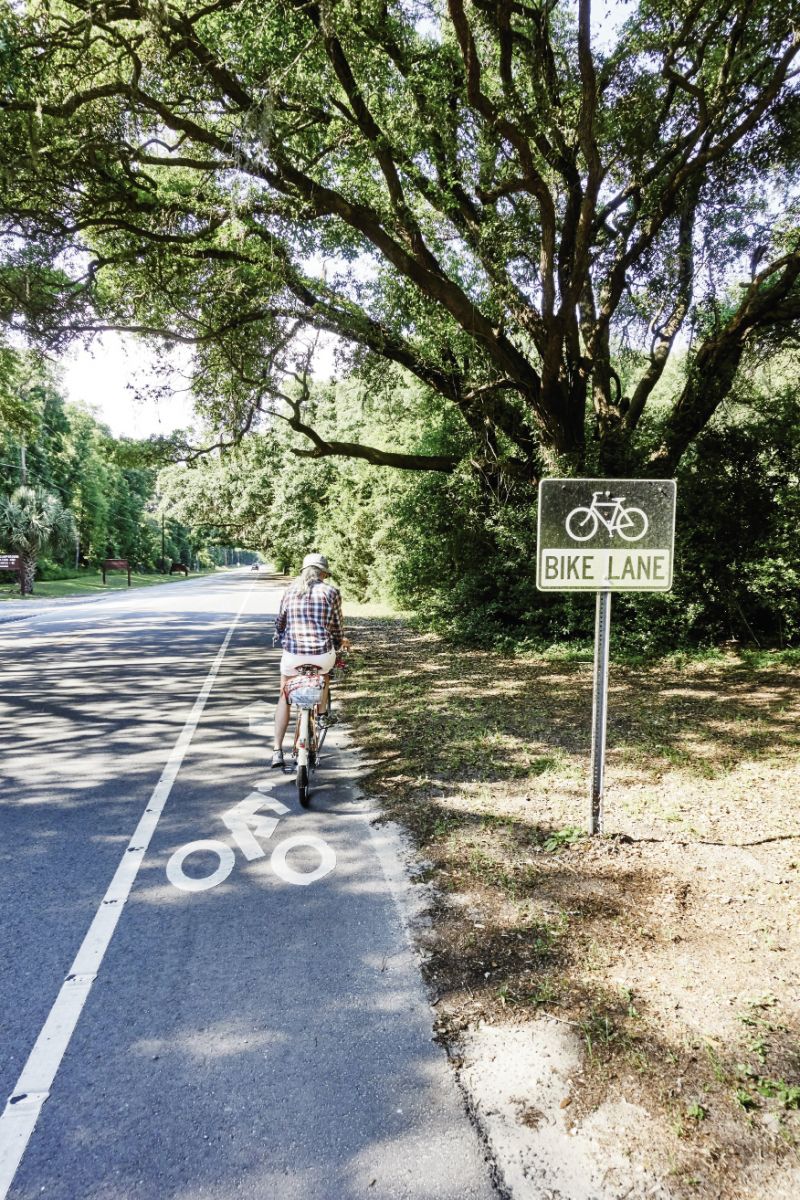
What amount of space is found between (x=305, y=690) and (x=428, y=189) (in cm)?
938

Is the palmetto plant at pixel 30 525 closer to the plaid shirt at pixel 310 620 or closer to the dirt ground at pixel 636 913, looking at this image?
the dirt ground at pixel 636 913

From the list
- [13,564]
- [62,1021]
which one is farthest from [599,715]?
[13,564]

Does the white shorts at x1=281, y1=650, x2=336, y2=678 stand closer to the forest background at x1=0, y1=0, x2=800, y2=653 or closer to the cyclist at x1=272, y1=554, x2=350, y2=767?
the cyclist at x1=272, y1=554, x2=350, y2=767

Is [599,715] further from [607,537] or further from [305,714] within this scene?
[305,714]

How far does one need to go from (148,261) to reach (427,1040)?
13.6 m

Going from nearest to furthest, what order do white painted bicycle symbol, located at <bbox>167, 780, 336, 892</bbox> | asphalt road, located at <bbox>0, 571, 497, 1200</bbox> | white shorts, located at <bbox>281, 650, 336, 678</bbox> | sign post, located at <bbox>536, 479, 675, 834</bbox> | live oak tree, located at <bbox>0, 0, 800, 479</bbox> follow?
asphalt road, located at <bbox>0, 571, 497, 1200</bbox> < white painted bicycle symbol, located at <bbox>167, 780, 336, 892</bbox> < sign post, located at <bbox>536, 479, 675, 834</bbox> < white shorts, located at <bbox>281, 650, 336, 678</bbox> < live oak tree, located at <bbox>0, 0, 800, 479</bbox>

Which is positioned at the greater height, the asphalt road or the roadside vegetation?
the roadside vegetation

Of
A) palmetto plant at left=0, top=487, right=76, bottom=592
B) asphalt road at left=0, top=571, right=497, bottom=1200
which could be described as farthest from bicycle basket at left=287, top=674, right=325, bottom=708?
palmetto plant at left=0, top=487, right=76, bottom=592

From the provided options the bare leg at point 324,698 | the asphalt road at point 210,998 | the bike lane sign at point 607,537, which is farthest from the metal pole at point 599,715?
the bare leg at point 324,698

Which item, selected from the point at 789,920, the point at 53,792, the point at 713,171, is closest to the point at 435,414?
the point at 713,171

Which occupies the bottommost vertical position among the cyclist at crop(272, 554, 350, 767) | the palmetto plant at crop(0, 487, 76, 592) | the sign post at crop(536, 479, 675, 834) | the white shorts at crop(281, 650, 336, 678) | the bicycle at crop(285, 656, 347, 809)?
the bicycle at crop(285, 656, 347, 809)

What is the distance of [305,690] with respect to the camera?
5.85 meters

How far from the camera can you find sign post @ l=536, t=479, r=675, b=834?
4.48 metres

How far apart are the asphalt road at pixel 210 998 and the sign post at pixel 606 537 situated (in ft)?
7.44
